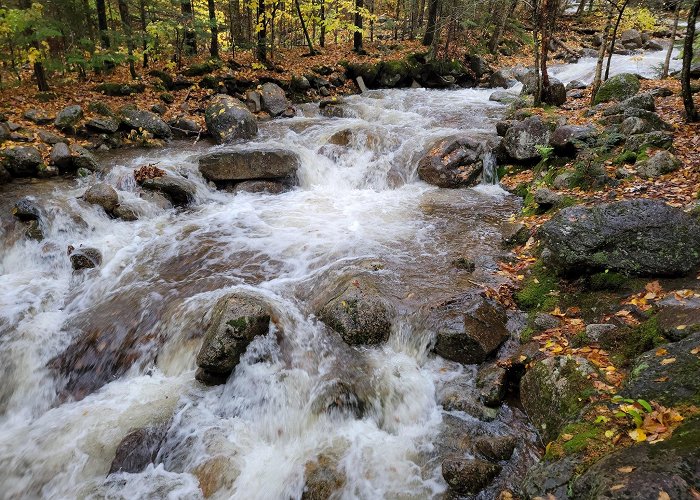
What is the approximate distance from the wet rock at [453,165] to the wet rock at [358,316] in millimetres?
5624

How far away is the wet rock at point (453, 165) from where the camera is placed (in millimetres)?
10750

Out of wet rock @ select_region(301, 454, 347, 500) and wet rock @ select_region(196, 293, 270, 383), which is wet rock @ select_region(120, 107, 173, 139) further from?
wet rock @ select_region(301, 454, 347, 500)

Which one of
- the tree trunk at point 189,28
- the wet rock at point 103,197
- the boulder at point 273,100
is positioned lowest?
the wet rock at point 103,197

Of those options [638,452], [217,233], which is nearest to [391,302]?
[638,452]

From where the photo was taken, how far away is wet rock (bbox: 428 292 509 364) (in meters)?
5.43

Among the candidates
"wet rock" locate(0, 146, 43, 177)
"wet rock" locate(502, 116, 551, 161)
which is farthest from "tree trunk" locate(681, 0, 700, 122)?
"wet rock" locate(0, 146, 43, 177)

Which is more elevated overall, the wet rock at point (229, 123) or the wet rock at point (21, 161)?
the wet rock at point (229, 123)

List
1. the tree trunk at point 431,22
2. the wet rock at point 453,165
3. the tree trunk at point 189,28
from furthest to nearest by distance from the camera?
the tree trunk at point 431,22
the tree trunk at point 189,28
the wet rock at point 453,165

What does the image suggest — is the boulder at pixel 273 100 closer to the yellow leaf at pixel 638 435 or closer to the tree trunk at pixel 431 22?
the tree trunk at pixel 431 22

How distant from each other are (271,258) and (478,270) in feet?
12.7

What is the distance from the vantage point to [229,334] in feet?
17.7

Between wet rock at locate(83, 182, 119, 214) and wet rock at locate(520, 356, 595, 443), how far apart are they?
9021mm

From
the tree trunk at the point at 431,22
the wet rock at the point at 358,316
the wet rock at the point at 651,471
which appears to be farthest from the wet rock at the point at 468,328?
the tree trunk at the point at 431,22

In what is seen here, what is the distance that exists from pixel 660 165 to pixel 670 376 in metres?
5.35
